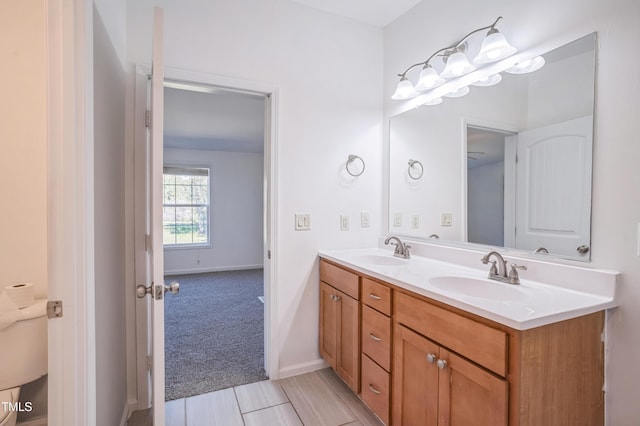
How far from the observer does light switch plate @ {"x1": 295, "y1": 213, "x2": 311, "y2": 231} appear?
7.09 ft

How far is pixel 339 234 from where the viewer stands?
2312 mm

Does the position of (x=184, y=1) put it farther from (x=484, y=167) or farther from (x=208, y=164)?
(x=208, y=164)

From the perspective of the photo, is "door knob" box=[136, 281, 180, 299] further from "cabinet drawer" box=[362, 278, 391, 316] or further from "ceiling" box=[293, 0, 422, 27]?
"ceiling" box=[293, 0, 422, 27]

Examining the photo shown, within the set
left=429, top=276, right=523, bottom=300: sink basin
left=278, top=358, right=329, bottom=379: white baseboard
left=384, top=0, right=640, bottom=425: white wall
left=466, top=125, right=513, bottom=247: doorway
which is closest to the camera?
left=384, top=0, right=640, bottom=425: white wall

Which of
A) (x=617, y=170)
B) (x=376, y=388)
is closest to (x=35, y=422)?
(x=376, y=388)

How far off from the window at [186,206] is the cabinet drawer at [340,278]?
13.5ft

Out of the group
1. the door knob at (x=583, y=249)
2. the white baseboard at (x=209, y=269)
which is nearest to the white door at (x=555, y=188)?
the door knob at (x=583, y=249)

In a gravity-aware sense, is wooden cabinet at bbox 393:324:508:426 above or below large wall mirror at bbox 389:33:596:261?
below

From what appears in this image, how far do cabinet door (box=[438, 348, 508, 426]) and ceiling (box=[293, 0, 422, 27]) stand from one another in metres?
2.24

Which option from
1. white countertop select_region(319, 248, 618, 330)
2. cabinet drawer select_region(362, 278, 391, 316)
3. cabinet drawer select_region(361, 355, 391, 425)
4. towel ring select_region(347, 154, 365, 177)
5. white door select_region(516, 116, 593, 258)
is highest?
towel ring select_region(347, 154, 365, 177)

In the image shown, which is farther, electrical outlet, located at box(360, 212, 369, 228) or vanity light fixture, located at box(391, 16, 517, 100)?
electrical outlet, located at box(360, 212, 369, 228)

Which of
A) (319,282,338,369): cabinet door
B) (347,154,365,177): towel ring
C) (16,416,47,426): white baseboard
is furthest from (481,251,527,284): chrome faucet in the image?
(16,416,47,426): white baseboard

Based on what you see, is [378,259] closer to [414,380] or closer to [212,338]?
[414,380]

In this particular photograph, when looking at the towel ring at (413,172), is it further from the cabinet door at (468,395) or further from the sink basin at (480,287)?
the cabinet door at (468,395)
